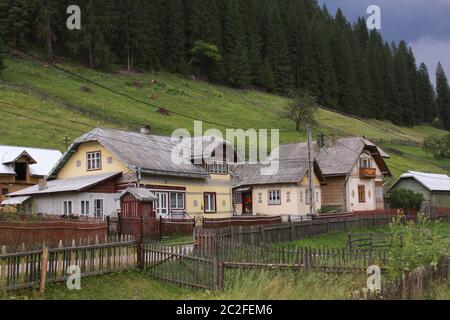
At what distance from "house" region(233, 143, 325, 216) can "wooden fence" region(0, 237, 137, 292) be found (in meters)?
28.8

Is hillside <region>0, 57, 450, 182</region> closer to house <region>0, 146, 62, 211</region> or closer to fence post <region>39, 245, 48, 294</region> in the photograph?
house <region>0, 146, 62, 211</region>

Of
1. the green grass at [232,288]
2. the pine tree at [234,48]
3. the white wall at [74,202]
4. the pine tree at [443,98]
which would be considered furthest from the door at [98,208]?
the pine tree at [443,98]

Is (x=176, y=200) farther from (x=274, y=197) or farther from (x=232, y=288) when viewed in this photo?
(x=232, y=288)

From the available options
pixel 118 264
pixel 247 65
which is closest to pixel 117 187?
pixel 118 264

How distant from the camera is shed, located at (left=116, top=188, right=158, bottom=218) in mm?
Answer: 30736

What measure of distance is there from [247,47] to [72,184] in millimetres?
86901

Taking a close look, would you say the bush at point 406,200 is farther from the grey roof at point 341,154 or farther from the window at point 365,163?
the grey roof at point 341,154

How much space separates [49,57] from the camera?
3337 inches

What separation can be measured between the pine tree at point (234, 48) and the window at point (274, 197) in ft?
200

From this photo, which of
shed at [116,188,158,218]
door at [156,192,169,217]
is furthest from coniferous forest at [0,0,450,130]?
shed at [116,188,158,218]

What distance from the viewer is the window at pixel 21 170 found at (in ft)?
159

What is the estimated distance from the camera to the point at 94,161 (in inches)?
1487

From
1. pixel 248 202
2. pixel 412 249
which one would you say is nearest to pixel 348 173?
pixel 248 202

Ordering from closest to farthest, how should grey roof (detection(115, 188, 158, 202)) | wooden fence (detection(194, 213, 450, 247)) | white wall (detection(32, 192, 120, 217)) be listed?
wooden fence (detection(194, 213, 450, 247)), grey roof (detection(115, 188, 158, 202)), white wall (detection(32, 192, 120, 217))
